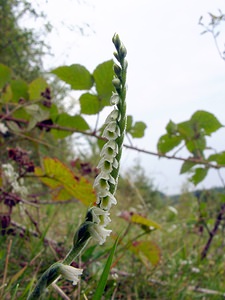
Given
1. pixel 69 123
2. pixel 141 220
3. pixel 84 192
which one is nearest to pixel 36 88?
pixel 69 123

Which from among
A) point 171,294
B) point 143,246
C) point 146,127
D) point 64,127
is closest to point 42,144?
point 64,127

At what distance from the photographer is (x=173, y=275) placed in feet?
4.07

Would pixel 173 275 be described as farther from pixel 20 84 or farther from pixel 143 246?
pixel 20 84

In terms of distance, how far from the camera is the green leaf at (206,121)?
3.82 ft

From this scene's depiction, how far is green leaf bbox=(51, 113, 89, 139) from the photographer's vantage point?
3.95ft

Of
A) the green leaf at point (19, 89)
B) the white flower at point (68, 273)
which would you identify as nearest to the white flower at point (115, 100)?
the white flower at point (68, 273)

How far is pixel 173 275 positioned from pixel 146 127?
47 cm

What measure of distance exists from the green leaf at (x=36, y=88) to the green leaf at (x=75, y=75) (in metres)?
0.27

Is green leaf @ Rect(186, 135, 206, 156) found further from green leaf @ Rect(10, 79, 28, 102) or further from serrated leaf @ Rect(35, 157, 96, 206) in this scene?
green leaf @ Rect(10, 79, 28, 102)

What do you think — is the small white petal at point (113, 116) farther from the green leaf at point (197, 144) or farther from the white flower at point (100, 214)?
the green leaf at point (197, 144)

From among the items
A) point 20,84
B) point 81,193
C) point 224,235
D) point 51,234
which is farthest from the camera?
point 224,235

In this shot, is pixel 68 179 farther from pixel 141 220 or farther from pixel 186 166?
pixel 186 166

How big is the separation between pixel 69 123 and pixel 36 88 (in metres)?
0.18

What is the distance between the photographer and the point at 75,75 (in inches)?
40.7
